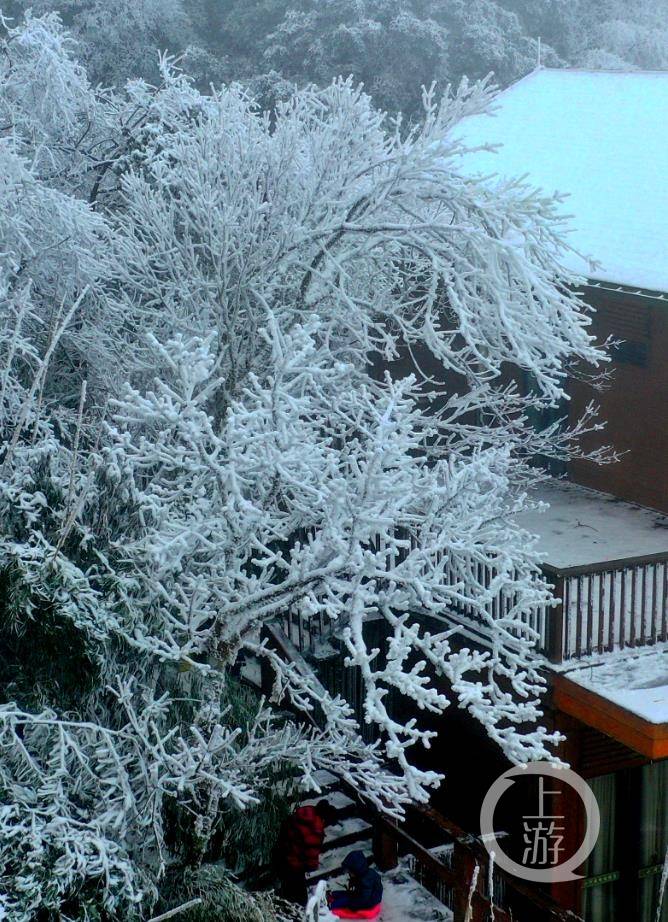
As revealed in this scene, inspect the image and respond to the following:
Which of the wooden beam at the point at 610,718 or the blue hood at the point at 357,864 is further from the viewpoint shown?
the blue hood at the point at 357,864

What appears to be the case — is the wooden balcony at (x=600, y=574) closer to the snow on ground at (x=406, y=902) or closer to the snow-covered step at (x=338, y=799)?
the snow on ground at (x=406, y=902)

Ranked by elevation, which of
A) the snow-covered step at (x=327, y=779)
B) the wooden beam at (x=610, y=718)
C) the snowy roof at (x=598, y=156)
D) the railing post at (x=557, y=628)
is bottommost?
the snow-covered step at (x=327, y=779)

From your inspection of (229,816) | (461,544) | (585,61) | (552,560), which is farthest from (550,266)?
(585,61)

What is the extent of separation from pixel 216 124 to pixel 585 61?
28.5m

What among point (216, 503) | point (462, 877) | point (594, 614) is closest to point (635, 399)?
point (594, 614)

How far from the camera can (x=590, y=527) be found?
12891 millimetres

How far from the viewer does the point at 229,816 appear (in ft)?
30.2

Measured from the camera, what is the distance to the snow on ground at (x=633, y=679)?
866 cm

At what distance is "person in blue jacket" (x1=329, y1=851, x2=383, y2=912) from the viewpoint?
905 cm

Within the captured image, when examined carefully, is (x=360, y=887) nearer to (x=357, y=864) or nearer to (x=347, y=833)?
(x=357, y=864)

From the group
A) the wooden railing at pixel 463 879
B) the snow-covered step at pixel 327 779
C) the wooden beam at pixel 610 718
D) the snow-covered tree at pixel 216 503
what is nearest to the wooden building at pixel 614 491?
the wooden beam at pixel 610 718

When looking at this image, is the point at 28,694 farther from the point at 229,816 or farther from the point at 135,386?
the point at 135,386

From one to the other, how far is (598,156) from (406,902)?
36.1 feet

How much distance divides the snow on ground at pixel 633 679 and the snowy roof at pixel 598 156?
190 inches
